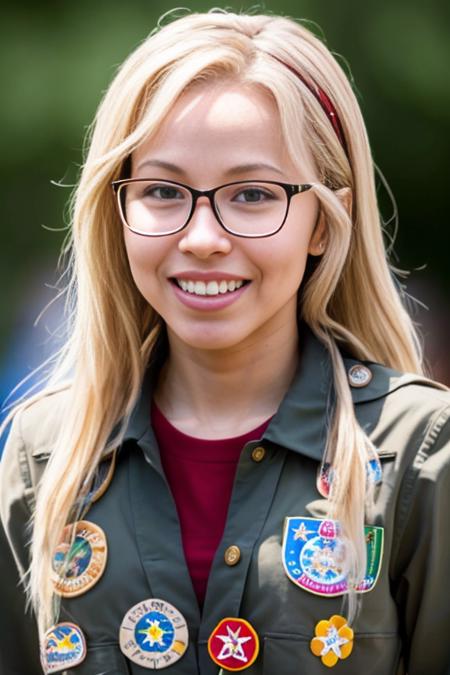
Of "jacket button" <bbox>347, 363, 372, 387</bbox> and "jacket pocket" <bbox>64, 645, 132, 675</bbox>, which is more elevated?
"jacket button" <bbox>347, 363, 372, 387</bbox>

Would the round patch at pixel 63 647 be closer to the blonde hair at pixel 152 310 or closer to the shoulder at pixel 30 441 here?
the blonde hair at pixel 152 310

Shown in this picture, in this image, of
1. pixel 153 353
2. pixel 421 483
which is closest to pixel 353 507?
pixel 421 483

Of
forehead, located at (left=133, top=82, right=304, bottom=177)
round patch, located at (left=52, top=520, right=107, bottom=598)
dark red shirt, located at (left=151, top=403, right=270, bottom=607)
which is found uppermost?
forehead, located at (left=133, top=82, right=304, bottom=177)

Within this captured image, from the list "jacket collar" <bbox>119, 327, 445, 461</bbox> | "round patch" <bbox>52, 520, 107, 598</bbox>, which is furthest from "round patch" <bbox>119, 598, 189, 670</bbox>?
"jacket collar" <bbox>119, 327, 445, 461</bbox>

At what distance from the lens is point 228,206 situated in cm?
259

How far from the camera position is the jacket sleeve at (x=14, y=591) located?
2.83m

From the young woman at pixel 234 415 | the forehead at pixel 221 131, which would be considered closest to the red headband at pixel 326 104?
the young woman at pixel 234 415

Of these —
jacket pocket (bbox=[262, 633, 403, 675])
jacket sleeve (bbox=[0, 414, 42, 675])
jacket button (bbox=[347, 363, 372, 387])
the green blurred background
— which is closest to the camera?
jacket pocket (bbox=[262, 633, 403, 675])

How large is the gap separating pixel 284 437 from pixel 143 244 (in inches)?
17.8

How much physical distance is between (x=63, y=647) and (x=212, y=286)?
2.43 feet

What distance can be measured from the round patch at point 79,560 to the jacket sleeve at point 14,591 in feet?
0.55

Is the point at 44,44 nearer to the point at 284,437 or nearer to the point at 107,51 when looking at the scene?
the point at 107,51

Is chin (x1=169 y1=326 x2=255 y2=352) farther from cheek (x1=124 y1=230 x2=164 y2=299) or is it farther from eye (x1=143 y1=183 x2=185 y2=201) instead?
eye (x1=143 y1=183 x2=185 y2=201)

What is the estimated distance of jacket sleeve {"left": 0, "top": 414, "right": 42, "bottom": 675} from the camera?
2828 millimetres
